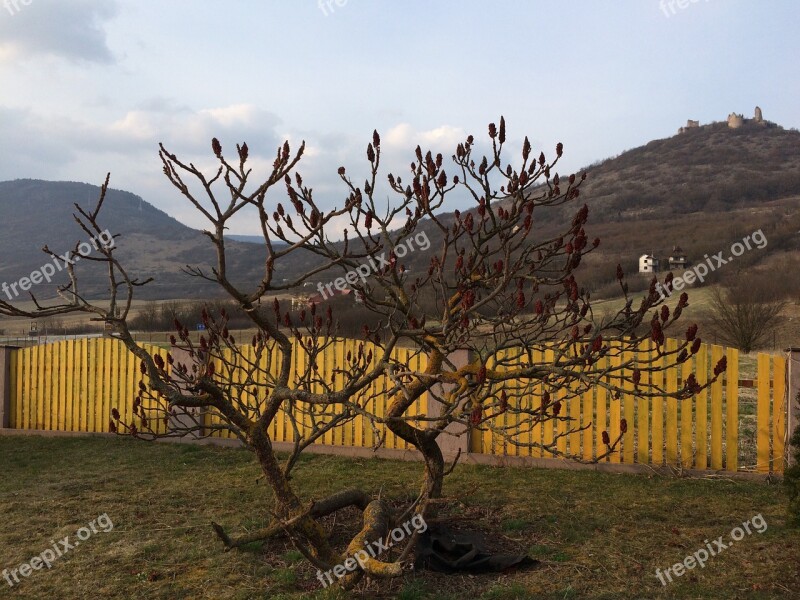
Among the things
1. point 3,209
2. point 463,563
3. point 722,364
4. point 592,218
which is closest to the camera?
point 722,364

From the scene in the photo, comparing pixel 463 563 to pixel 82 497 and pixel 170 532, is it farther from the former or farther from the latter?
pixel 82 497

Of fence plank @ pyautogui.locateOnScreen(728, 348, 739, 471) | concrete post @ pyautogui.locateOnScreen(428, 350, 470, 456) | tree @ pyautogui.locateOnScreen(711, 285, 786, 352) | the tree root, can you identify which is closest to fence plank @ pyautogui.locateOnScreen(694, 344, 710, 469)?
fence plank @ pyautogui.locateOnScreen(728, 348, 739, 471)

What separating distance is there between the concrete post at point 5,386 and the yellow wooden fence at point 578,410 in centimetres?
8

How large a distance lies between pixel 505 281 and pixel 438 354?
1.38 metres

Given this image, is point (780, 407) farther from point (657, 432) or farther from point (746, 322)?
point (746, 322)

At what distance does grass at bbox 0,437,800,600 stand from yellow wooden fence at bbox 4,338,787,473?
1.32ft

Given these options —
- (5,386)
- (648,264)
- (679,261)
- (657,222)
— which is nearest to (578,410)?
(5,386)

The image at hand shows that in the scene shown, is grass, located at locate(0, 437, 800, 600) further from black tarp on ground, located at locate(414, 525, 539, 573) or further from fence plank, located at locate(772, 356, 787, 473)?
fence plank, located at locate(772, 356, 787, 473)

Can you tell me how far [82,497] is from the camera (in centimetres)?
634

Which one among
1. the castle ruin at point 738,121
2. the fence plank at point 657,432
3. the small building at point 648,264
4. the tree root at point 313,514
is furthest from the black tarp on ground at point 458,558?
the castle ruin at point 738,121

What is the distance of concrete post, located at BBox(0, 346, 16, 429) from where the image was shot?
1038 cm

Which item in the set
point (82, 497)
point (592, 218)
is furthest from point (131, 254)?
point (82, 497)

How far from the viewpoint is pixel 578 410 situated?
24.3 ft

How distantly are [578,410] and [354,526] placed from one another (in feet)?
11.5
